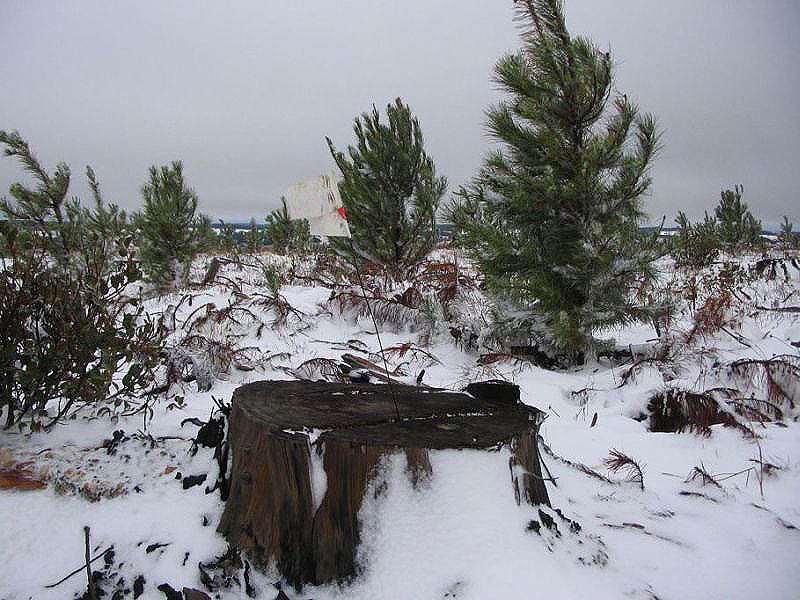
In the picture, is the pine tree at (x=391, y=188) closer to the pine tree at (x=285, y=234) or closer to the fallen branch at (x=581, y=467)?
the fallen branch at (x=581, y=467)

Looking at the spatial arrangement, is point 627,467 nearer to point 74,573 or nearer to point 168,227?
point 74,573

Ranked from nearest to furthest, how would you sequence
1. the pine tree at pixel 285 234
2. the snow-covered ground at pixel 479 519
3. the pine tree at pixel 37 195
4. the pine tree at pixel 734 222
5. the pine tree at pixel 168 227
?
the snow-covered ground at pixel 479 519 < the pine tree at pixel 37 195 < the pine tree at pixel 168 227 < the pine tree at pixel 734 222 < the pine tree at pixel 285 234

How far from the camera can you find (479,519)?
1.20 meters

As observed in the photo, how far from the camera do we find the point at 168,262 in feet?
27.7

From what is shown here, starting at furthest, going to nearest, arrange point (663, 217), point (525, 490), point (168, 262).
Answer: point (168, 262)
point (663, 217)
point (525, 490)

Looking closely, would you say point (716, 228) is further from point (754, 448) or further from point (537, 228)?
point (754, 448)

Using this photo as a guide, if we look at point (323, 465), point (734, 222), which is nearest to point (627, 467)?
point (323, 465)

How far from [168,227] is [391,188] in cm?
460

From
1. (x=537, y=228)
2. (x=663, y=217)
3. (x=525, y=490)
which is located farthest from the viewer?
(x=537, y=228)

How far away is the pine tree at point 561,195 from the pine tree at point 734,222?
441 inches

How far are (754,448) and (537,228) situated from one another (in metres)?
2.49

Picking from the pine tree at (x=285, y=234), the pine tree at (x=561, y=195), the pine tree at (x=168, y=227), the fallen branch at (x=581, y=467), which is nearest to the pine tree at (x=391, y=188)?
the pine tree at (x=561, y=195)

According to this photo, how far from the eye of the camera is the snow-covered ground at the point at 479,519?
116cm

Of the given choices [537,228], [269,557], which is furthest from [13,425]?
[537,228]
